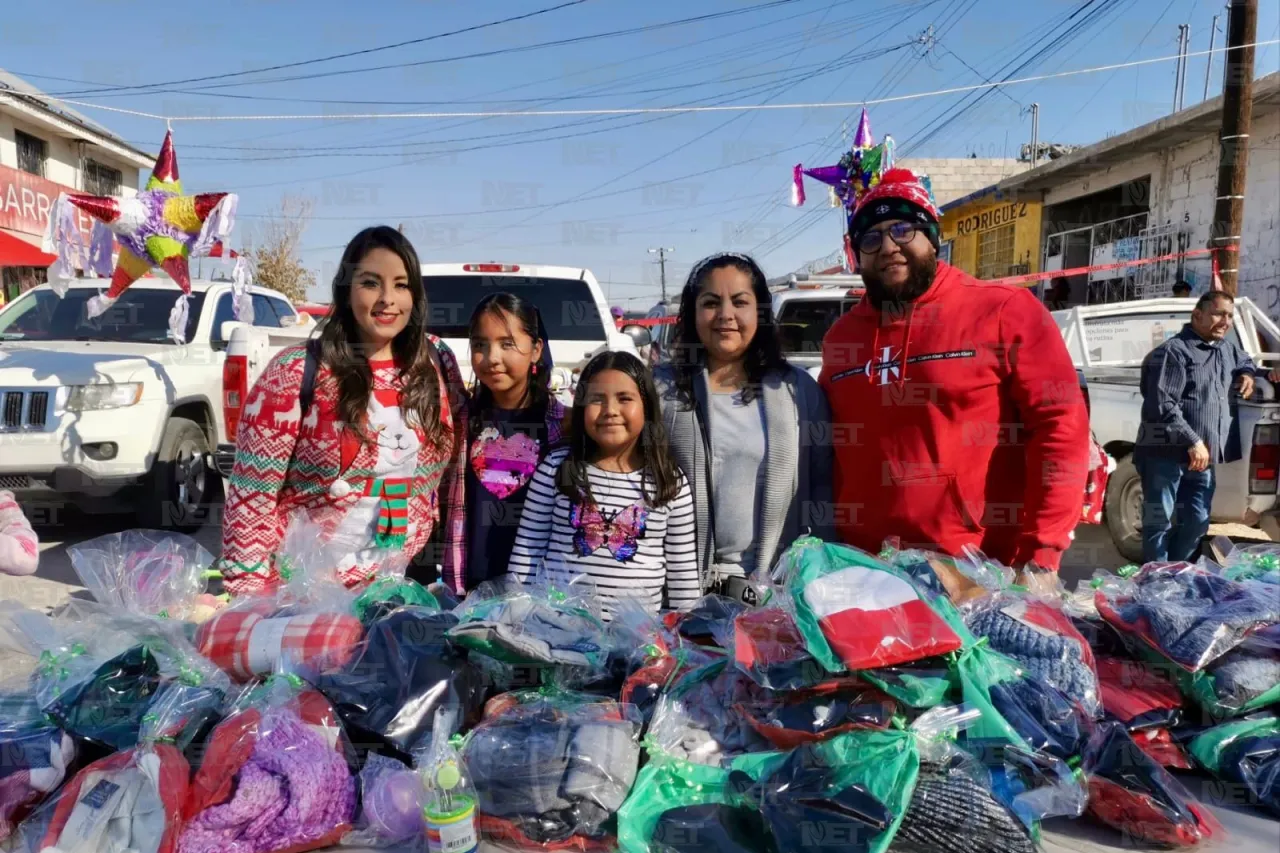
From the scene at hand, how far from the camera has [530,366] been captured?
9.34 ft

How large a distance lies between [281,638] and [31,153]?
24.7m

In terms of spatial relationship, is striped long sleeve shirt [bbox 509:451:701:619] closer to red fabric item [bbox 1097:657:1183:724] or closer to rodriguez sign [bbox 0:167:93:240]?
red fabric item [bbox 1097:657:1183:724]

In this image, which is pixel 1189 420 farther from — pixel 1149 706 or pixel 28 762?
pixel 28 762

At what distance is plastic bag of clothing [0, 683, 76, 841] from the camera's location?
1.62 meters

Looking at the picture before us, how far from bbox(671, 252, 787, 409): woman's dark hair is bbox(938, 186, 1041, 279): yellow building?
19855 millimetres

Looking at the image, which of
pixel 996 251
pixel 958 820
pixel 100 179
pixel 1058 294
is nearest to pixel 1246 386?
pixel 958 820

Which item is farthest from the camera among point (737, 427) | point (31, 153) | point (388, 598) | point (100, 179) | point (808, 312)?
point (100, 179)

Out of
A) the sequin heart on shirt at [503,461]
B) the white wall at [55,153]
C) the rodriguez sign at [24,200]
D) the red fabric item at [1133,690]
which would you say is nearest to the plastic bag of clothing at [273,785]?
the sequin heart on shirt at [503,461]

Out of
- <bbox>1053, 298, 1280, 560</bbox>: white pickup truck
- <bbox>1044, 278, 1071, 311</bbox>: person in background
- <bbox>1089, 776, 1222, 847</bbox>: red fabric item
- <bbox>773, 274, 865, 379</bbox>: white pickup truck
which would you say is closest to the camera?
<bbox>1089, 776, 1222, 847</bbox>: red fabric item

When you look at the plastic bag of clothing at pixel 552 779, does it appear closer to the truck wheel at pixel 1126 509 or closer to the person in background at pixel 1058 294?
the truck wheel at pixel 1126 509

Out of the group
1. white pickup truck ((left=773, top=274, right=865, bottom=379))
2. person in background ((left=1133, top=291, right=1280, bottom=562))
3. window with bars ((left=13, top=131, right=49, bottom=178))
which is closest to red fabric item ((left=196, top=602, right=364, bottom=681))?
person in background ((left=1133, top=291, right=1280, bottom=562))

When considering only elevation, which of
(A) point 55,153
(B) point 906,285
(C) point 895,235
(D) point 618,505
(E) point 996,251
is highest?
(A) point 55,153

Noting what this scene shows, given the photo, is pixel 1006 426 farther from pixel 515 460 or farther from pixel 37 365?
pixel 37 365

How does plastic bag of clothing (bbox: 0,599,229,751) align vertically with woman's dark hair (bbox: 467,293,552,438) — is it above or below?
below
